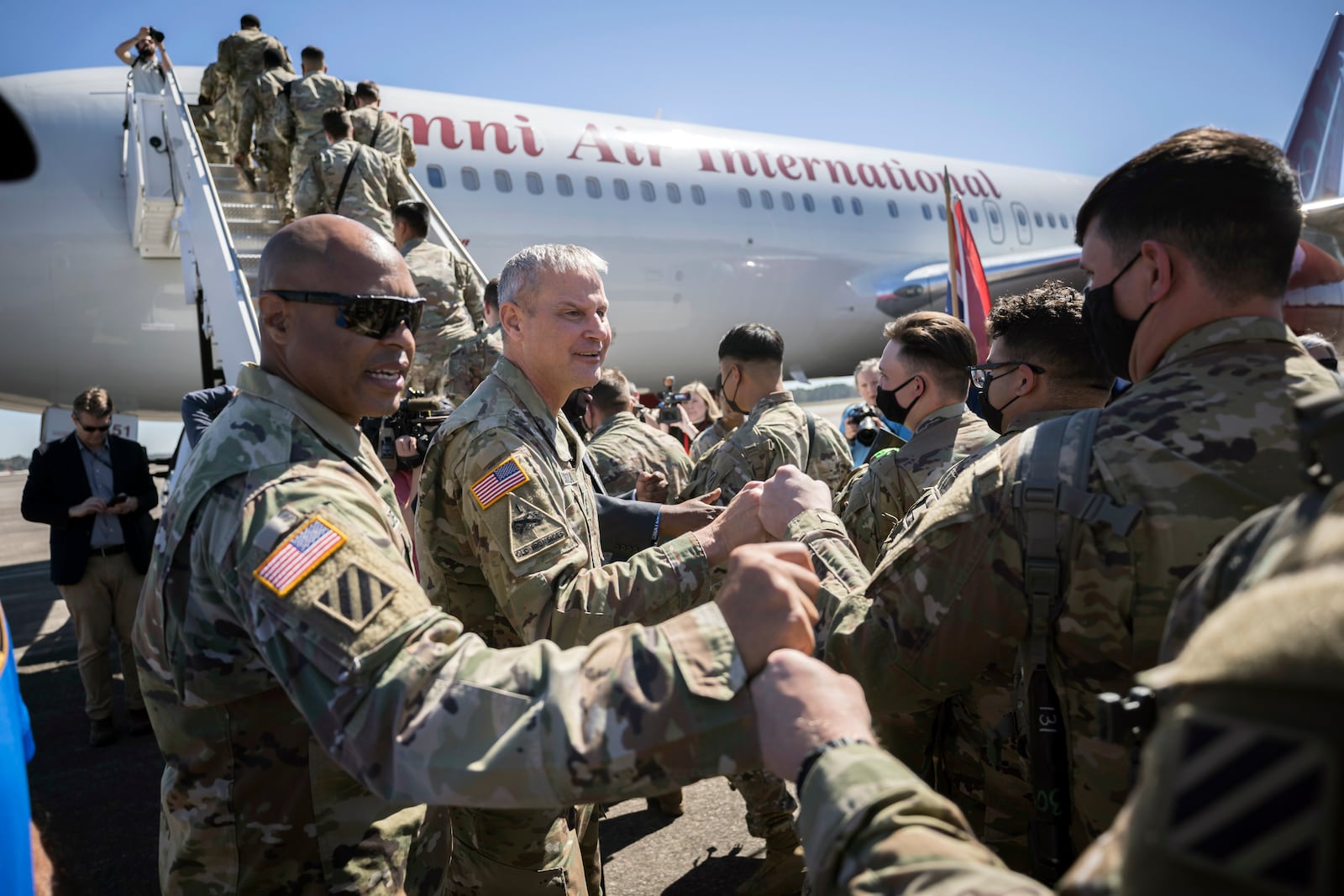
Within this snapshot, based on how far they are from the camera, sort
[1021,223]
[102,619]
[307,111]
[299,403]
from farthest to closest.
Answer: [1021,223] < [307,111] < [102,619] < [299,403]

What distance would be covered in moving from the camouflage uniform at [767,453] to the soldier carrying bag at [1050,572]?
215cm

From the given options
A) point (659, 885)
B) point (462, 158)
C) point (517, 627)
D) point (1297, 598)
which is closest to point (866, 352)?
point (462, 158)

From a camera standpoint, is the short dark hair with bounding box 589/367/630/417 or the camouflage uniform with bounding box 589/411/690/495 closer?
the camouflage uniform with bounding box 589/411/690/495

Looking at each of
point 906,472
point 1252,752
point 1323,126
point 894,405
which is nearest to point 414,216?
point 894,405

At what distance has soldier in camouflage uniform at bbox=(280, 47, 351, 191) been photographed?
274 inches

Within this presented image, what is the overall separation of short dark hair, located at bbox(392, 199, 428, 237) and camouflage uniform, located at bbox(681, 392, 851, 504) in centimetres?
298

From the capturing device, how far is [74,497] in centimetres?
545

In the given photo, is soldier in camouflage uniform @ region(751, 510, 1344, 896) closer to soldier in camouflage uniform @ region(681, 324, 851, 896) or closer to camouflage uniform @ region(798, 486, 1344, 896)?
camouflage uniform @ region(798, 486, 1344, 896)

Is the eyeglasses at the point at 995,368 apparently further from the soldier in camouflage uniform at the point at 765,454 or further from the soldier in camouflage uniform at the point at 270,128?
the soldier in camouflage uniform at the point at 270,128

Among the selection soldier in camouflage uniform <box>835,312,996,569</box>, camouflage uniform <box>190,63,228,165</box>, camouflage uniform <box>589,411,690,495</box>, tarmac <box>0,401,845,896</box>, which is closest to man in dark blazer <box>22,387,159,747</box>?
tarmac <box>0,401,845,896</box>

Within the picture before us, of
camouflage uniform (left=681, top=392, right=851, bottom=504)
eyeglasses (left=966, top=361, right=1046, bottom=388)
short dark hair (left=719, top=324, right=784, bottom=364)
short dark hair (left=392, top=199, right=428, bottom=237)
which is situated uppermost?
short dark hair (left=392, top=199, right=428, bottom=237)

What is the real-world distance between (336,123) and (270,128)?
1273mm

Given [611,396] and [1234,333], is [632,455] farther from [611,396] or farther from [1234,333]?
[1234,333]

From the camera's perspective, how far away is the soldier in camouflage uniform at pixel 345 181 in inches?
242
